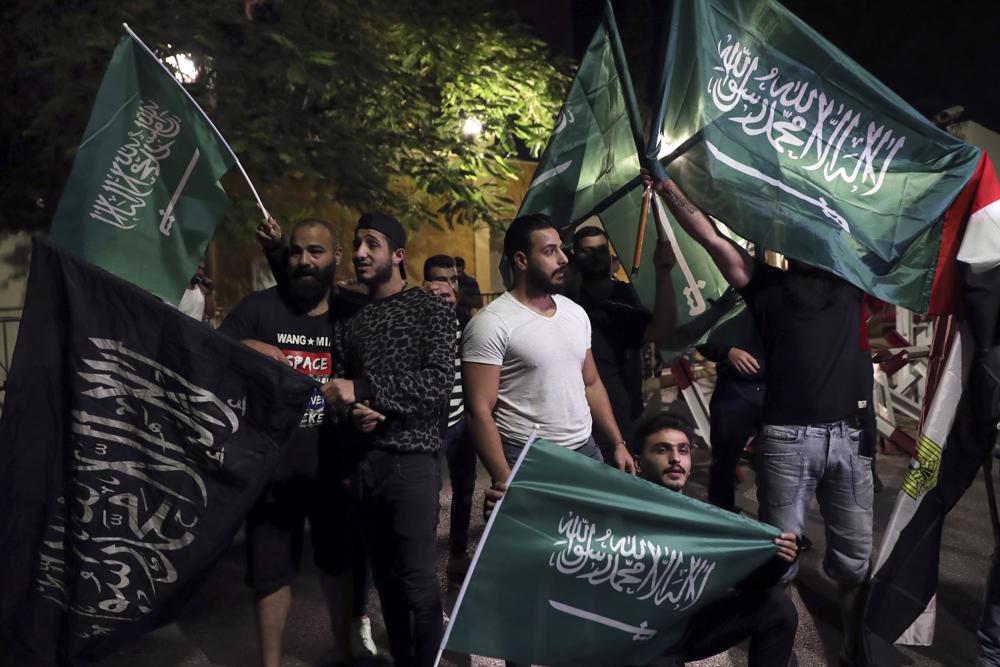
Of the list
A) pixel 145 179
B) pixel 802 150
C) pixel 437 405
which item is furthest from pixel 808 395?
pixel 145 179

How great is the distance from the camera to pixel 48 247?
143 inches

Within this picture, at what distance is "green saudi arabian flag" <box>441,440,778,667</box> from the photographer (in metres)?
3.03

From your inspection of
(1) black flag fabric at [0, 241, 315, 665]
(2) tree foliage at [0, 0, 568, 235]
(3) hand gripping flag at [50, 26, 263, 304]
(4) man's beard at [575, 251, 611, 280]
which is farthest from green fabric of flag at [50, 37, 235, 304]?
(2) tree foliage at [0, 0, 568, 235]

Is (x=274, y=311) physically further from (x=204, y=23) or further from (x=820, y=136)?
(x=204, y=23)

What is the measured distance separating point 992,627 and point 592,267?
8.20 feet

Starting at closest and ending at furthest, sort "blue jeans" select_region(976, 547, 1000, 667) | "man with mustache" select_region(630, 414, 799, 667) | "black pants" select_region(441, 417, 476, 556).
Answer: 1. "man with mustache" select_region(630, 414, 799, 667)
2. "blue jeans" select_region(976, 547, 1000, 667)
3. "black pants" select_region(441, 417, 476, 556)

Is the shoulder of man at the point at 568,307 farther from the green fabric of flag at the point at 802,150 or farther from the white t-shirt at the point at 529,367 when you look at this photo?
the green fabric of flag at the point at 802,150

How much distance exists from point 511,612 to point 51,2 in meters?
8.78

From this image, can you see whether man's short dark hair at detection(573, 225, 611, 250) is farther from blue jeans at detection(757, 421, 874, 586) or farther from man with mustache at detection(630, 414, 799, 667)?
man with mustache at detection(630, 414, 799, 667)

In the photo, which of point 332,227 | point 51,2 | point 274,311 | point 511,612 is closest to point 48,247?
point 274,311

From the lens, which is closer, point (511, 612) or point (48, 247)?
point (511, 612)

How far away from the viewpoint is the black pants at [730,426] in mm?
5855

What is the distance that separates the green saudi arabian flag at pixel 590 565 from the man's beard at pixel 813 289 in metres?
1.10

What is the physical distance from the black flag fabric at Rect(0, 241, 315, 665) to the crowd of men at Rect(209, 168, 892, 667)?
0.40 m
